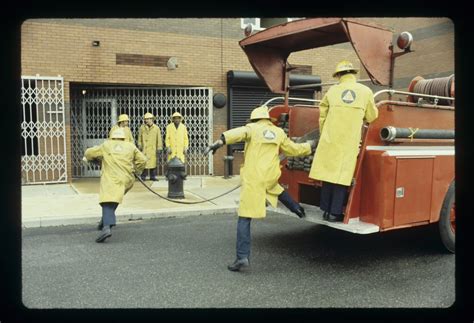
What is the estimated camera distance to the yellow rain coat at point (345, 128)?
4.81 metres

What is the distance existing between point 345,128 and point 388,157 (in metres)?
0.51

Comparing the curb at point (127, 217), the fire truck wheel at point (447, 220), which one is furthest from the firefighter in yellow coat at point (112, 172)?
the fire truck wheel at point (447, 220)

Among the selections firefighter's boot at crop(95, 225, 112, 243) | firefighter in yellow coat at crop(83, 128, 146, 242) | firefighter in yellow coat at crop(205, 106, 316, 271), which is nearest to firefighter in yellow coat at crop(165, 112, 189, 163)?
firefighter in yellow coat at crop(83, 128, 146, 242)

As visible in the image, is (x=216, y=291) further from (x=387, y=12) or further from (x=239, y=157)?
(x=239, y=157)

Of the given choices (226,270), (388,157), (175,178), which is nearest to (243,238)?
(226,270)

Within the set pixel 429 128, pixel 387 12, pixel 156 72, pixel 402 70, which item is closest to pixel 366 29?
pixel 429 128

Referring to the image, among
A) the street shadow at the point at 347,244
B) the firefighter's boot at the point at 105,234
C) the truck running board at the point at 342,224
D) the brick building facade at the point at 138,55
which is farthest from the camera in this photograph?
the brick building facade at the point at 138,55

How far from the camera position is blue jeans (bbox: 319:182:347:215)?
4.93 metres

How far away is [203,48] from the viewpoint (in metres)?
12.6

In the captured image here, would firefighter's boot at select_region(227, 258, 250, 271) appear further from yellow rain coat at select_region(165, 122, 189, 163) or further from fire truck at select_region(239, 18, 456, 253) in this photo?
yellow rain coat at select_region(165, 122, 189, 163)

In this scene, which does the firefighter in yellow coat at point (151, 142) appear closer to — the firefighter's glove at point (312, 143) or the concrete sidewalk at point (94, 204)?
the concrete sidewalk at point (94, 204)

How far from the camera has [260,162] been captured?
16.6ft

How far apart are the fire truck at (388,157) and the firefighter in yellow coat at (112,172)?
228 cm

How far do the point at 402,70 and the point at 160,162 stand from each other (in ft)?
30.3
